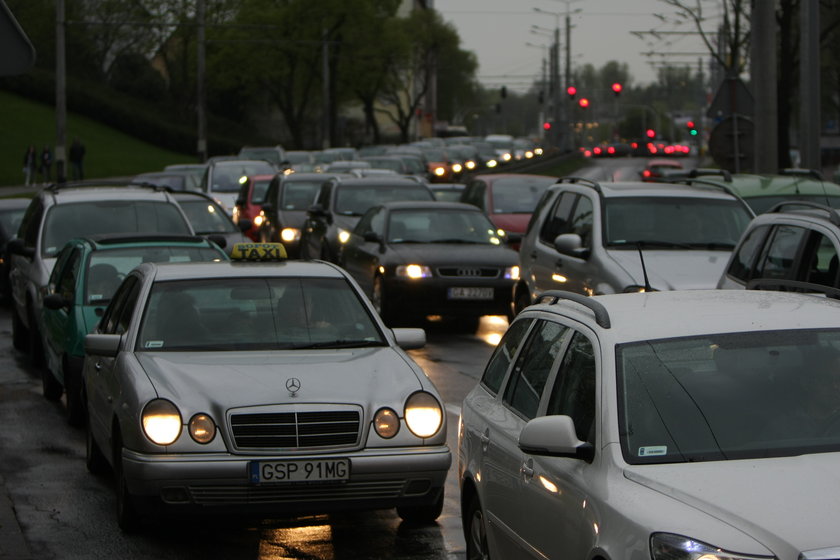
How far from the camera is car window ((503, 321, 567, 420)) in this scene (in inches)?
234

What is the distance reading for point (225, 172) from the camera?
119 feet

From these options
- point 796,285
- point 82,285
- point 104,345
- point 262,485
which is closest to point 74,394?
point 82,285

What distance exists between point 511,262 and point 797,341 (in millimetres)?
13036

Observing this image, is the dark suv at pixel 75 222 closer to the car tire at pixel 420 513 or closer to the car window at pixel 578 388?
the car tire at pixel 420 513

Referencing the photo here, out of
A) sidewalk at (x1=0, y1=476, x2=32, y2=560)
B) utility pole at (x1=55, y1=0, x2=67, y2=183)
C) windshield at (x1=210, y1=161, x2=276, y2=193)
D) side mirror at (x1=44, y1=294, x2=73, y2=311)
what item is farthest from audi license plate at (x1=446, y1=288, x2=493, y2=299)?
utility pole at (x1=55, y1=0, x2=67, y2=183)

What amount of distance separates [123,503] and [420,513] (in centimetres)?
159

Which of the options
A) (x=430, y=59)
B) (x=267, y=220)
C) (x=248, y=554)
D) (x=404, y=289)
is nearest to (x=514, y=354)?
(x=248, y=554)

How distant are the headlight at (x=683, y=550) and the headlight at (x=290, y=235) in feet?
75.5

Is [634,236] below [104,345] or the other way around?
the other way around

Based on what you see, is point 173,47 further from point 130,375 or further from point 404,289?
point 130,375

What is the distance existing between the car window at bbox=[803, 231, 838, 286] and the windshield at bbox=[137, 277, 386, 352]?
2.70m

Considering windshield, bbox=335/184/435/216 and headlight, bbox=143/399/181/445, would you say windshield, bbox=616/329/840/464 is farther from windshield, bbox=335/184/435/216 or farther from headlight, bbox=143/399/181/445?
windshield, bbox=335/184/435/216

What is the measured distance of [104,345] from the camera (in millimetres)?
8688

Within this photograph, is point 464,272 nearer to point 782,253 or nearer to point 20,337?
point 20,337
